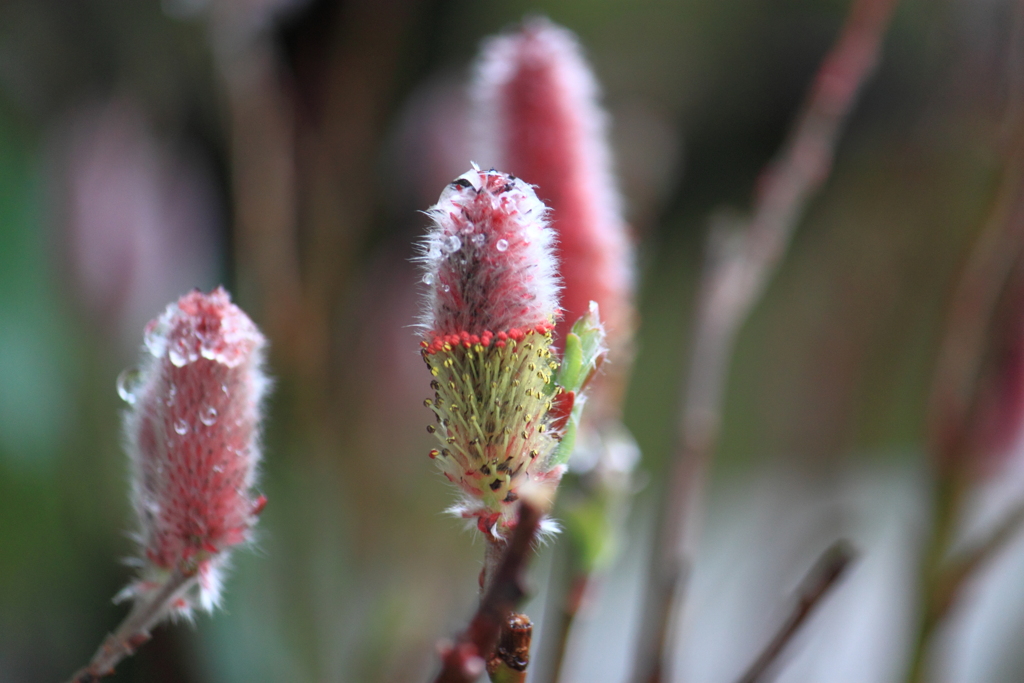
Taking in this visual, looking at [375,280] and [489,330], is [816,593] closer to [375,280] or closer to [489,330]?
[489,330]

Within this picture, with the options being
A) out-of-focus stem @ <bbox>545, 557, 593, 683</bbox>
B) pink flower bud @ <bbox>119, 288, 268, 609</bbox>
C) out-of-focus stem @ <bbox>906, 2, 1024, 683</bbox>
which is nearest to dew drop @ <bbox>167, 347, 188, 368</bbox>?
pink flower bud @ <bbox>119, 288, 268, 609</bbox>

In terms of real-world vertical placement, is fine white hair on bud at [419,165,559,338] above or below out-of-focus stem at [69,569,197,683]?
above

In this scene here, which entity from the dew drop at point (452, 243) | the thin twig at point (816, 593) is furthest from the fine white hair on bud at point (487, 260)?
the thin twig at point (816, 593)

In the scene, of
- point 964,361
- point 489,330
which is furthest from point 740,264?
point 489,330

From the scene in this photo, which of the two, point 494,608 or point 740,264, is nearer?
point 494,608

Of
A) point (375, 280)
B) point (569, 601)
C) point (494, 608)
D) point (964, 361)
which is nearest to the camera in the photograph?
point (494, 608)

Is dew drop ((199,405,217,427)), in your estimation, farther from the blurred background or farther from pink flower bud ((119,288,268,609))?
the blurred background

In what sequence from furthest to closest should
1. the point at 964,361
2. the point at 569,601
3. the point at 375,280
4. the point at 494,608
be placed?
1. the point at 375,280
2. the point at 964,361
3. the point at 569,601
4. the point at 494,608
